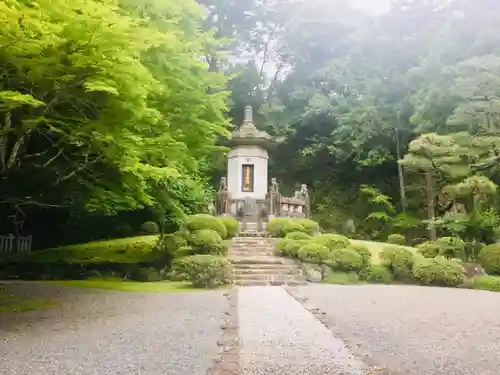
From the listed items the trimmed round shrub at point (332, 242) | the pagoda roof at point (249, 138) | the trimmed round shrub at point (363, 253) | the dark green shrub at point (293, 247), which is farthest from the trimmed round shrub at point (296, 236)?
the pagoda roof at point (249, 138)

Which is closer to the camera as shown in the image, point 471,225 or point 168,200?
point 168,200

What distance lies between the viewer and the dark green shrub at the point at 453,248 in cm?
1426

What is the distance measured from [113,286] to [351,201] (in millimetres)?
17601

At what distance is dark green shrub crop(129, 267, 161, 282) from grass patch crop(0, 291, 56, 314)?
173 inches

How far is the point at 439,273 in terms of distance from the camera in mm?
12086

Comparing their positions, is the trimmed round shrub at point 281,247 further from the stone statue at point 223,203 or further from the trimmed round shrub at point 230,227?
the stone statue at point 223,203


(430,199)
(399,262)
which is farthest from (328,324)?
(430,199)

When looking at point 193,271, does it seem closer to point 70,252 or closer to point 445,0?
point 70,252

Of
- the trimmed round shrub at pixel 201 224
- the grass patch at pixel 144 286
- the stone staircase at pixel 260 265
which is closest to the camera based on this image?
the grass patch at pixel 144 286

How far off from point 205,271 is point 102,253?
6.55m

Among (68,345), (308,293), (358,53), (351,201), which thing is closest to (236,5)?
(358,53)

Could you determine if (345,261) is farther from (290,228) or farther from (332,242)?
(290,228)

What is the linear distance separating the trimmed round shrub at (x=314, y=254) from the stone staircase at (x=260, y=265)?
0.36 meters

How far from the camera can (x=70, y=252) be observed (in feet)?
53.3
